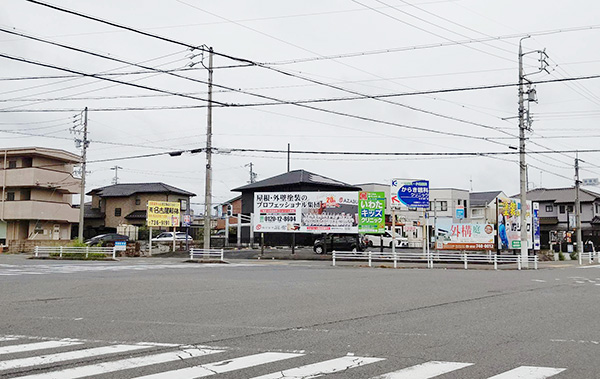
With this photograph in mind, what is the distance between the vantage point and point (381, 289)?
14188mm

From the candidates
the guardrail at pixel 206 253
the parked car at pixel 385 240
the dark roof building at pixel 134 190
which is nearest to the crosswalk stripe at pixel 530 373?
the guardrail at pixel 206 253

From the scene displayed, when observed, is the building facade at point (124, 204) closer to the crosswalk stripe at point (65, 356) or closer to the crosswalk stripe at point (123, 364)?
the crosswalk stripe at point (65, 356)

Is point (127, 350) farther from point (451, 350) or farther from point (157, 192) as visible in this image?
point (157, 192)

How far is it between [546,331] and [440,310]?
2450mm

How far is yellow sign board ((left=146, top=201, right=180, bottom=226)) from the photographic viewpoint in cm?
3872

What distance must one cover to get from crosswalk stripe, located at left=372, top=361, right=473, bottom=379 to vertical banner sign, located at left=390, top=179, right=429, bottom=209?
907 inches

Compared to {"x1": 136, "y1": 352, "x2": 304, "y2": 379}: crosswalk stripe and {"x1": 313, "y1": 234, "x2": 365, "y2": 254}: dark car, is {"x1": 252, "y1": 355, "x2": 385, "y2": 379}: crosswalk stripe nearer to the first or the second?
{"x1": 136, "y1": 352, "x2": 304, "y2": 379}: crosswalk stripe

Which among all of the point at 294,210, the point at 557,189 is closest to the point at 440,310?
the point at 294,210

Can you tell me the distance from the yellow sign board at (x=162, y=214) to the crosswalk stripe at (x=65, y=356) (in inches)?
1299

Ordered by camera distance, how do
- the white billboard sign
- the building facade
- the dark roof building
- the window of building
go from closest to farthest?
the white billboard sign → the window of building → the dark roof building → the building facade

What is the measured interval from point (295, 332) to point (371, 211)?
896 inches

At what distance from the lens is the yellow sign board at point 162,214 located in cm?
3872

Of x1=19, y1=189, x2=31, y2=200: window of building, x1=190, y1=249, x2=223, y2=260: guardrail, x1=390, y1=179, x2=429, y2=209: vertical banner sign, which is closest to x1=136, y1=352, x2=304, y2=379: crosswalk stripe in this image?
x1=390, y1=179, x2=429, y2=209: vertical banner sign

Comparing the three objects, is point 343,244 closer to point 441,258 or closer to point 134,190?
point 441,258
